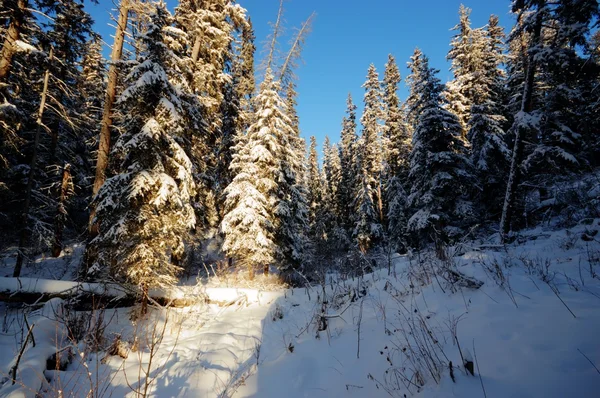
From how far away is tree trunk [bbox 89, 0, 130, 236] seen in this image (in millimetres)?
8906

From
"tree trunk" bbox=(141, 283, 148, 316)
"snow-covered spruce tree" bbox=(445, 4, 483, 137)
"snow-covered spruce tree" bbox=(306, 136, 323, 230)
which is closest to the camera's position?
"tree trunk" bbox=(141, 283, 148, 316)

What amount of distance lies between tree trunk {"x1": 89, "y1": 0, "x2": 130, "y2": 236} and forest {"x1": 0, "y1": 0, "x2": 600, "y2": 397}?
0.17 feet

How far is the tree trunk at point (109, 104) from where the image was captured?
29.2 feet

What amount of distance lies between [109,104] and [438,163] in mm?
16044

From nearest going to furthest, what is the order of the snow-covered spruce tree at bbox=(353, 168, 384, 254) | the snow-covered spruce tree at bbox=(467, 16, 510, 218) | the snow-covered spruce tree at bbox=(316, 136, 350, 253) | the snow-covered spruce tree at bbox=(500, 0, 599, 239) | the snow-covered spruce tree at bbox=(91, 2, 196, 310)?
the snow-covered spruce tree at bbox=(91, 2, 196, 310), the snow-covered spruce tree at bbox=(500, 0, 599, 239), the snow-covered spruce tree at bbox=(467, 16, 510, 218), the snow-covered spruce tree at bbox=(353, 168, 384, 254), the snow-covered spruce tree at bbox=(316, 136, 350, 253)

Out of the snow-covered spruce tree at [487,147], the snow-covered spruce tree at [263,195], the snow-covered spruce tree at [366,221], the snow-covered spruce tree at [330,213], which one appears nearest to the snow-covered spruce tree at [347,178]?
the snow-covered spruce tree at [330,213]

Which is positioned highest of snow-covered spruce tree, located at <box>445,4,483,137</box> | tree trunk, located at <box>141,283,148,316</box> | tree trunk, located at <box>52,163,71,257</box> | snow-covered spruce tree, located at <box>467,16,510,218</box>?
snow-covered spruce tree, located at <box>445,4,483,137</box>

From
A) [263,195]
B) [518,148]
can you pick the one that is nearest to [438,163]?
[518,148]

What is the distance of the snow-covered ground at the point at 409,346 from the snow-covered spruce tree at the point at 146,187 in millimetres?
1668

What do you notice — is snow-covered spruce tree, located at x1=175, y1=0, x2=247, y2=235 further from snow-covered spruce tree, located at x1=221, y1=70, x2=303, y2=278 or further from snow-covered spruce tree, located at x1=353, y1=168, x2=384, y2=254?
snow-covered spruce tree, located at x1=353, y1=168, x2=384, y2=254

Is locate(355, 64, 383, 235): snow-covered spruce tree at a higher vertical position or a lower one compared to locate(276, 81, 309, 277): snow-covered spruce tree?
higher

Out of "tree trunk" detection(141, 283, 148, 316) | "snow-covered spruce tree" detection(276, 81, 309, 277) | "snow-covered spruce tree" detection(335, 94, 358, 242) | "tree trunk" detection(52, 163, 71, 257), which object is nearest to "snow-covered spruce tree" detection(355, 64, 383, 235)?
"snow-covered spruce tree" detection(335, 94, 358, 242)

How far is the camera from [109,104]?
9.18 metres

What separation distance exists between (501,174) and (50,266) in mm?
29721
